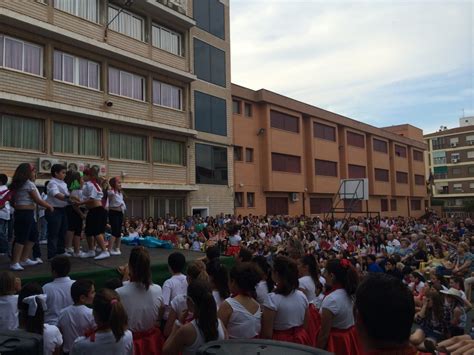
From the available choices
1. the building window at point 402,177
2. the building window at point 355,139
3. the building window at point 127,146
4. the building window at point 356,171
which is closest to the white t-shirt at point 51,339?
the building window at point 127,146

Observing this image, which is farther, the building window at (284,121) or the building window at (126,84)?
the building window at (284,121)

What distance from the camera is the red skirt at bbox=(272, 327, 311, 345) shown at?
14.2 ft

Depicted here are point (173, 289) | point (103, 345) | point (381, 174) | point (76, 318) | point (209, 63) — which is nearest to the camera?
point (103, 345)

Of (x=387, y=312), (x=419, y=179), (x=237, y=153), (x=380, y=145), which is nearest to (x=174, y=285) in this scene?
(x=387, y=312)

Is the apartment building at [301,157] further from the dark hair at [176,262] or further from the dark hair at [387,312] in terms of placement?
the dark hair at [387,312]

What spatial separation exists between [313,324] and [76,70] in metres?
16.6

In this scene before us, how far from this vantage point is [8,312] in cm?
414

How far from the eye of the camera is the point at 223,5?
27.4 m

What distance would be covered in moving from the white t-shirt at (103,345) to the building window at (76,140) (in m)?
15.6

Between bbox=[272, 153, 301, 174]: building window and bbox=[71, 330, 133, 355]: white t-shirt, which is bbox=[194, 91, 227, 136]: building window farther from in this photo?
bbox=[71, 330, 133, 355]: white t-shirt

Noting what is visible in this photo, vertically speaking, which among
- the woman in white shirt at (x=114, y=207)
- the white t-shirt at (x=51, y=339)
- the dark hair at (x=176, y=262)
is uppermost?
the woman in white shirt at (x=114, y=207)

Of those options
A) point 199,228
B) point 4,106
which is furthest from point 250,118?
point 4,106

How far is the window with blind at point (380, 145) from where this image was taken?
47.3 metres

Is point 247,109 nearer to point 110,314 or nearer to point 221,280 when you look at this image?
point 221,280
